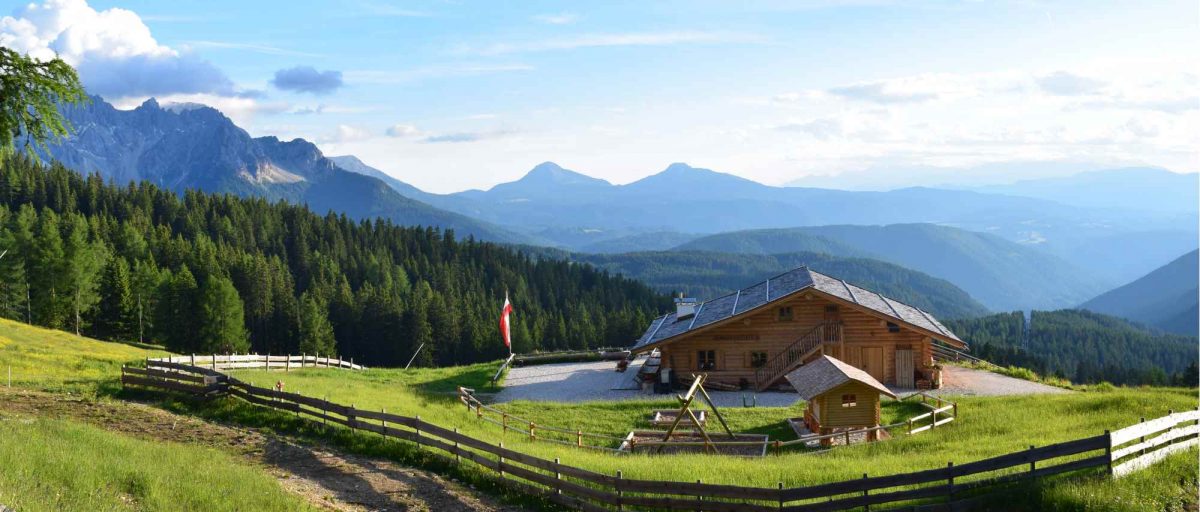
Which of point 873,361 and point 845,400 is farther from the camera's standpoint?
point 873,361

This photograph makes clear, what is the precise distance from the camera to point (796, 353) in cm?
4303

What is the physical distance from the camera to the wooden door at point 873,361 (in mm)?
42938

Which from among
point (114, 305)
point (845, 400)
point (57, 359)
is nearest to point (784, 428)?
point (845, 400)

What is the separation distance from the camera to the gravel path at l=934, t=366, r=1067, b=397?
1564 inches

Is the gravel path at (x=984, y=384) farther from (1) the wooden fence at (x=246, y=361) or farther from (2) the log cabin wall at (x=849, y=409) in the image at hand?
(1) the wooden fence at (x=246, y=361)

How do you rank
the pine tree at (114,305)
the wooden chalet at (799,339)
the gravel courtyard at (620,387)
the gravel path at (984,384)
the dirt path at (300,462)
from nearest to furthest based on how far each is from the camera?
1. the dirt path at (300,462)
2. the gravel path at (984,384)
3. the gravel courtyard at (620,387)
4. the wooden chalet at (799,339)
5. the pine tree at (114,305)

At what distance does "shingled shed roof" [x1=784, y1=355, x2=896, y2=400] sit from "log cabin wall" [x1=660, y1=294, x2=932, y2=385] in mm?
11660

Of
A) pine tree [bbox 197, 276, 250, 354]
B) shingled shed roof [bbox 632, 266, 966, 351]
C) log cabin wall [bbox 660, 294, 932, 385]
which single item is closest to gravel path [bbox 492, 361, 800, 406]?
log cabin wall [bbox 660, 294, 932, 385]

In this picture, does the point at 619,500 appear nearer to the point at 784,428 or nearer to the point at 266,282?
the point at 784,428

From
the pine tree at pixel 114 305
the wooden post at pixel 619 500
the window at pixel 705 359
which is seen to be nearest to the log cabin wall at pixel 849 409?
the wooden post at pixel 619 500

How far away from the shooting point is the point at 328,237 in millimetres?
142750

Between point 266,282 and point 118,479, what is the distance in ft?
271

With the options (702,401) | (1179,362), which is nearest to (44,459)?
(702,401)

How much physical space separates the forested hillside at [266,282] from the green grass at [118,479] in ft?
188
